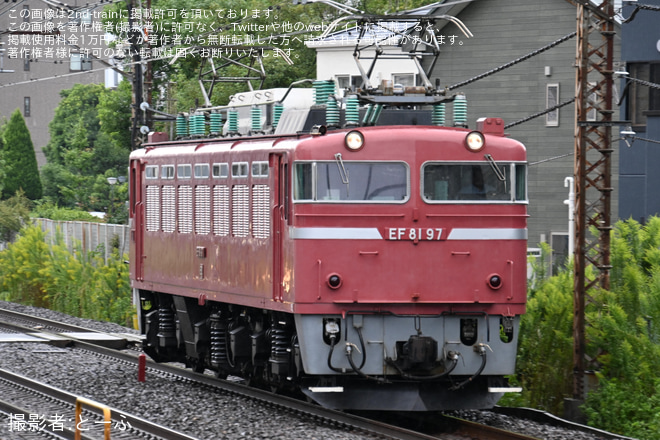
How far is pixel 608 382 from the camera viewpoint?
1384 centimetres

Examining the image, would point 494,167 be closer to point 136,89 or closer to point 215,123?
point 215,123

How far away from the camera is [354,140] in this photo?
13039mm

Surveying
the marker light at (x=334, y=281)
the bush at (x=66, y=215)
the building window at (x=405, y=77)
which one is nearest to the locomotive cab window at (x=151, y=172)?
the marker light at (x=334, y=281)

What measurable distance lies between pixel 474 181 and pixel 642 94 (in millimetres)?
14863

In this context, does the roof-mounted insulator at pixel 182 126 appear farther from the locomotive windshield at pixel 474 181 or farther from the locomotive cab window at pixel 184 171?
the locomotive windshield at pixel 474 181

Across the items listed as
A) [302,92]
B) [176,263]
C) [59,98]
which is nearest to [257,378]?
[176,263]

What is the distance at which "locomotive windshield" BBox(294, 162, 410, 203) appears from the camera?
512 inches

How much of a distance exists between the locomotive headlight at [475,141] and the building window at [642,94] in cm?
1412

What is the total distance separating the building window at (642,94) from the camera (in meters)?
26.7

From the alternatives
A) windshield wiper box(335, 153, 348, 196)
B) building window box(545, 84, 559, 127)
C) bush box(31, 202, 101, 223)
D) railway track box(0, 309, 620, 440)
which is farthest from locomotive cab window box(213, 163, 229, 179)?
bush box(31, 202, 101, 223)

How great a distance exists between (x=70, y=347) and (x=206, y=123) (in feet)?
18.5

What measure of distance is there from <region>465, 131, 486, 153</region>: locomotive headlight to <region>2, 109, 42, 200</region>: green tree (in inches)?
2108

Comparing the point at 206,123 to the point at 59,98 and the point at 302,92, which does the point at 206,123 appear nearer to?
the point at 302,92

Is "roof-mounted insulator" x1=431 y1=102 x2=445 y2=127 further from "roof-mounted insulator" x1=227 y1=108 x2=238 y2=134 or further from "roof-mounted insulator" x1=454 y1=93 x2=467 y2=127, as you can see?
"roof-mounted insulator" x1=227 y1=108 x2=238 y2=134
